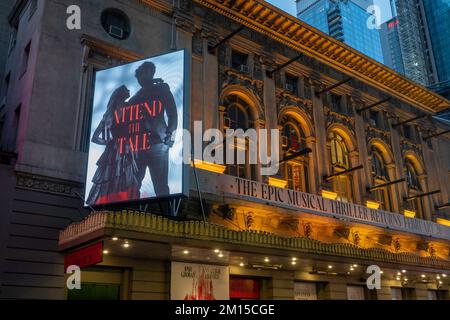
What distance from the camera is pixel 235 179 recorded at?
65.0 feet

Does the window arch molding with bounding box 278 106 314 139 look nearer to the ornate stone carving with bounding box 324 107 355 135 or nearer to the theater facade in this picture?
the theater facade

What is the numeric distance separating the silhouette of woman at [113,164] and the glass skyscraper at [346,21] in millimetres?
164535

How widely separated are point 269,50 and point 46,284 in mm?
17234

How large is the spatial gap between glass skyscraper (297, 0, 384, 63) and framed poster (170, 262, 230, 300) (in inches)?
6508

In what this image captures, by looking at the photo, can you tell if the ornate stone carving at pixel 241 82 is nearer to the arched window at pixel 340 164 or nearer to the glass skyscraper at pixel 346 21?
the arched window at pixel 340 164

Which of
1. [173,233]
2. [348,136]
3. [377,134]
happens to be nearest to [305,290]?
[173,233]

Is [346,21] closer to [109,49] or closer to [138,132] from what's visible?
[109,49]

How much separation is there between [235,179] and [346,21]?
6807 inches

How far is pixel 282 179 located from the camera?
23062 mm

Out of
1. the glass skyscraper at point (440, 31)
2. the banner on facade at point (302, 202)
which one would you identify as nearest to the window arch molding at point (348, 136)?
the banner on facade at point (302, 202)

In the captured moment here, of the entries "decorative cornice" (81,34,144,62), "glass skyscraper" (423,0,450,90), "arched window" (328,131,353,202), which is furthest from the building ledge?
"glass skyscraper" (423,0,450,90)

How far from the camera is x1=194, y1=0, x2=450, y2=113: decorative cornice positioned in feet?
79.9
